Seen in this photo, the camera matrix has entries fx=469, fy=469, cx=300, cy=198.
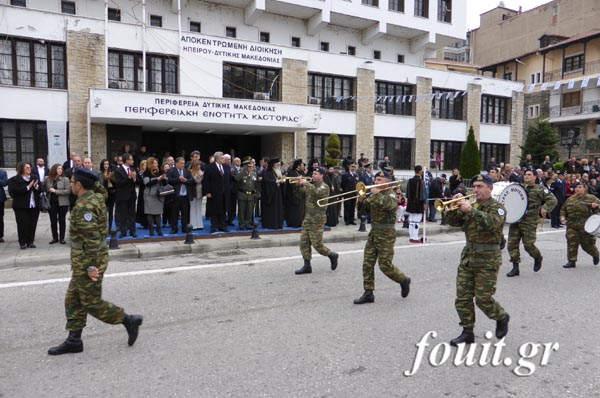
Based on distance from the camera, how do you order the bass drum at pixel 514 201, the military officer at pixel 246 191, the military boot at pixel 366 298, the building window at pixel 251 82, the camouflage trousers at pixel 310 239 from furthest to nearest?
the building window at pixel 251 82 → the military officer at pixel 246 191 → the camouflage trousers at pixel 310 239 → the bass drum at pixel 514 201 → the military boot at pixel 366 298

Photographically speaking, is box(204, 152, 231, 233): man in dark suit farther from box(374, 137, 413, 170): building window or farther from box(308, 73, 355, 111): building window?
box(374, 137, 413, 170): building window

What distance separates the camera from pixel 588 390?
401cm

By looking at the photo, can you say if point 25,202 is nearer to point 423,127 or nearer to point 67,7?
point 67,7

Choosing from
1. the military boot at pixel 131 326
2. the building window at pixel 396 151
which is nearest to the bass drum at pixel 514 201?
the military boot at pixel 131 326

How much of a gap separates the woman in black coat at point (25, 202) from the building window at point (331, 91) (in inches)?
674

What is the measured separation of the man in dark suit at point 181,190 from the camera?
36.9 ft

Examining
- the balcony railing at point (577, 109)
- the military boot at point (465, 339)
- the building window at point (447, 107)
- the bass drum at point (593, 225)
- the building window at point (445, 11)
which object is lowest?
the military boot at point (465, 339)

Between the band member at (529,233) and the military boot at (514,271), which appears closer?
the military boot at (514,271)

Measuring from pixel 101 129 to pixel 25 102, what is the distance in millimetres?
2949

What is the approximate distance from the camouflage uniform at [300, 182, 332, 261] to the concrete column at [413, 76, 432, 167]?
22.2 metres

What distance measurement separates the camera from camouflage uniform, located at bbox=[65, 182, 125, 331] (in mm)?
4574

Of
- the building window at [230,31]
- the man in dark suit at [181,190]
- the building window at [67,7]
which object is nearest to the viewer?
the man in dark suit at [181,190]

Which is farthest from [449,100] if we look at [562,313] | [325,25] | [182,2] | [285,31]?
[562,313]

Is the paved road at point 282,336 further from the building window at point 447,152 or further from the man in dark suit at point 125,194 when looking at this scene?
the building window at point 447,152
